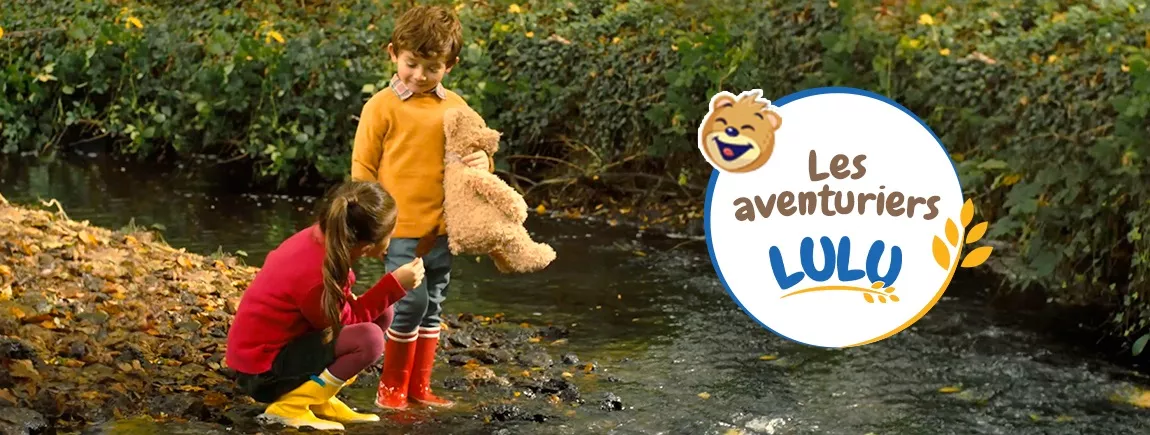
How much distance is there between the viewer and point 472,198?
5.50m

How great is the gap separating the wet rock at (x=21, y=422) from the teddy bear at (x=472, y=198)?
58.8 inches

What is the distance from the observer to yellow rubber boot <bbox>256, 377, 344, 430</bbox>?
5512mm

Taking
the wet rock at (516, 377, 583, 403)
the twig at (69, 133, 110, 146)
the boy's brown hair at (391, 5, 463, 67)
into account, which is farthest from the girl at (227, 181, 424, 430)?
the twig at (69, 133, 110, 146)

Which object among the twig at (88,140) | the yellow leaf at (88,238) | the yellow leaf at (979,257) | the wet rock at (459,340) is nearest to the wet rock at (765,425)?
the wet rock at (459,340)

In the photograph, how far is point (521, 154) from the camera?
12.0 m

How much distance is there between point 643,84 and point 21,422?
248 inches

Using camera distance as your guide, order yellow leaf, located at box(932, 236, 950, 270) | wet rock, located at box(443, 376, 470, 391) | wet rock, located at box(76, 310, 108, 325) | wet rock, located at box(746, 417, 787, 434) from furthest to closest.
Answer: yellow leaf, located at box(932, 236, 950, 270)
wet rock, located at box(76, 310, 108, 325)
wet rock, located at box(443, 376, 470, 391)
wet rock, located at box(746, 417, 787, 434)

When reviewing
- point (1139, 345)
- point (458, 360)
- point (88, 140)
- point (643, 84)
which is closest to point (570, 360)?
point (458, 360)

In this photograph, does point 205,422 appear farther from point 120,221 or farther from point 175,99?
point 175,99

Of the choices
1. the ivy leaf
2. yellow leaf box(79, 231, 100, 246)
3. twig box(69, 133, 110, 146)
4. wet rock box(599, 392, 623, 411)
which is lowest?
twig box(69, 133, 110, 146)

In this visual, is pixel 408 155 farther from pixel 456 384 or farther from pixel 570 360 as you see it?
pixel 570 360

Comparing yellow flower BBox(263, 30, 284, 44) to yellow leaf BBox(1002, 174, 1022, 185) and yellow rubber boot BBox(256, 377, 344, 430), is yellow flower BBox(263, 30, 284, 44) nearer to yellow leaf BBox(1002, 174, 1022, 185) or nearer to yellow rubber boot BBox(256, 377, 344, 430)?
yellow leaf BBox(1002, 174, 1022, 185)

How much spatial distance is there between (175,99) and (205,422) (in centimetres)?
816

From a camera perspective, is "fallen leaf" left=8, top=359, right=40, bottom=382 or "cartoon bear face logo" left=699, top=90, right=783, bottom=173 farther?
"cartoon bear face logo" left=699, top=90, right=783, bottom=173
